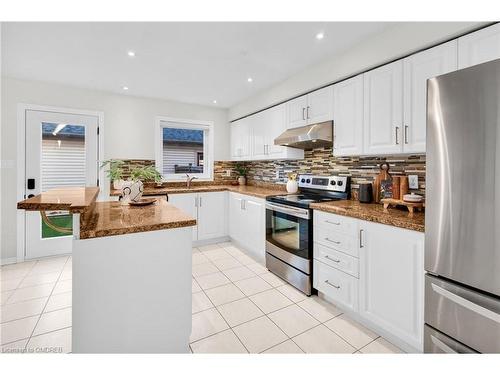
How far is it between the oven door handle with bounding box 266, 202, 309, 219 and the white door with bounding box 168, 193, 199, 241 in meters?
1.38

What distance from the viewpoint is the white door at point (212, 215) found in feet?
12.8

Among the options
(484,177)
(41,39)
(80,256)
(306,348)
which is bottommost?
(306,348)

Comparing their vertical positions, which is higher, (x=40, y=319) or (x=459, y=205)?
(x=459, y=205)

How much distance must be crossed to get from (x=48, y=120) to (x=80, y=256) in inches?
122

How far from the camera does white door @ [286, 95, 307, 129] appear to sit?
2.95 m

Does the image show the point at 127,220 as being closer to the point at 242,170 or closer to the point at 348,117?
the point at 348,117

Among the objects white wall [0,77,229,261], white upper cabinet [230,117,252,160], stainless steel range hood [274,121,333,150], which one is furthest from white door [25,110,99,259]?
stainless steel range hood [274,121,333,150]

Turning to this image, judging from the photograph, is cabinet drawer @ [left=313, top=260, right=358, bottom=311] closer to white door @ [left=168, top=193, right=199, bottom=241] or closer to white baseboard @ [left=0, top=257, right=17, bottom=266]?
white door @ [left=168, top=193, right=199, bottom=241]

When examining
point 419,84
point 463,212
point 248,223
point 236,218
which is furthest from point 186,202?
point 463,212

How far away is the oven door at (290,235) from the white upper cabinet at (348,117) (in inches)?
30.4

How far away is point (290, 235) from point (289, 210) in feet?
0.91

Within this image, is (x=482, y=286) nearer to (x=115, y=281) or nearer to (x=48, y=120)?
(x=115, y=281)

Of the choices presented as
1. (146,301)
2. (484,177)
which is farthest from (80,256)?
(484,177)

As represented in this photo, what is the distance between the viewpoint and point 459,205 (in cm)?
120
